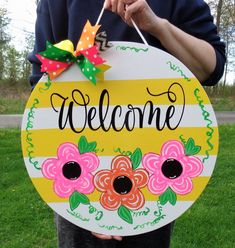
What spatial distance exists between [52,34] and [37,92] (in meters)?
0.26

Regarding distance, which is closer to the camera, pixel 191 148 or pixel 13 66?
pixel 191 148

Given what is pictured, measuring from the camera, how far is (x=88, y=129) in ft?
3.52

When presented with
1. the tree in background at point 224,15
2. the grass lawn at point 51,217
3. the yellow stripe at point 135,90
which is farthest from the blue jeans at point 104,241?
the tree in background at point 224,15

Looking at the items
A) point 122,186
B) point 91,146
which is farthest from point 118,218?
point 91,146

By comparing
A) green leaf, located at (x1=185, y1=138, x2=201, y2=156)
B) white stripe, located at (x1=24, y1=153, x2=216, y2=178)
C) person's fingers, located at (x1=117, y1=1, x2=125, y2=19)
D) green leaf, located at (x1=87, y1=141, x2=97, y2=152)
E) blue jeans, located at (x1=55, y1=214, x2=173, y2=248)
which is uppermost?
person's fingers, located at (x1=117, y1=1, x2=125, y2=19)

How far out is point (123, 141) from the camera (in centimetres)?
107

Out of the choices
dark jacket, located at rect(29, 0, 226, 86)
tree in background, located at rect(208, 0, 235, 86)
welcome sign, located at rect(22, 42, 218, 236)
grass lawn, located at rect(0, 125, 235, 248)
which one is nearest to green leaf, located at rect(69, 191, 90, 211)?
welcome sign, located at rect(22, 42, 218, 236)

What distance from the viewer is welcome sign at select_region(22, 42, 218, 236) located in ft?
3.47

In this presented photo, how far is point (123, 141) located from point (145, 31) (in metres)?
0.28

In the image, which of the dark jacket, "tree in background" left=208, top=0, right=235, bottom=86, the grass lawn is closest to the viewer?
the dark jacket

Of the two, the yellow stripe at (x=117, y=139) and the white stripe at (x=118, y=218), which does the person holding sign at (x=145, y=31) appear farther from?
the yellow stripe at (x=117, y=139)

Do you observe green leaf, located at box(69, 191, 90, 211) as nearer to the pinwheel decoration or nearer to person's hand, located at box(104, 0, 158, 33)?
the pinwheel decoration

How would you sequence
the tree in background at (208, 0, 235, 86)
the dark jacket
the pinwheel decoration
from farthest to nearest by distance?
the tree in background at (208, 0, 235, 86) → the dark jacket → the pinwheel decoration

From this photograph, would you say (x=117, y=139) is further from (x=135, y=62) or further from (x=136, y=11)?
(x=136, y=11)
